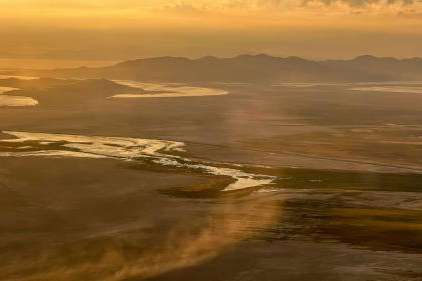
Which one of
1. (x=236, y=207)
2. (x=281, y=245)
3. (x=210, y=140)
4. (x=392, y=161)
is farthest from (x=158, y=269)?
(x=210, y=140)

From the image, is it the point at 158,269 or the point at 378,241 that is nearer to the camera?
the point at 158,269

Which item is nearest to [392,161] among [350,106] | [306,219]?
[306,219]

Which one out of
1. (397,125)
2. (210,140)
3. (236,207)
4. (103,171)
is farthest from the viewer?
(397,125)

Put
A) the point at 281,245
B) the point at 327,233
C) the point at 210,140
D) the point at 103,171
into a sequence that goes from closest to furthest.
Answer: the point at 281,245, the point at 327,233, the point at 103,171, the point at 210,140

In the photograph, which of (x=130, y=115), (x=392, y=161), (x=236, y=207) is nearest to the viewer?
(x=236, y=207)

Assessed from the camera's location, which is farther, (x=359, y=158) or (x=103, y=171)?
(x=359, y=158)

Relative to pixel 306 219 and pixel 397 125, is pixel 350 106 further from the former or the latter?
pixel 306 219

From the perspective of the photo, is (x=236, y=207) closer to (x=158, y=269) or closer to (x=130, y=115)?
(x=158, y=269)

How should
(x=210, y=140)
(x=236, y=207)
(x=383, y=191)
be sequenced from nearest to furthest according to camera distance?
(x=236, y=207) → (x=383, y=191) → (x=210, y=140)
